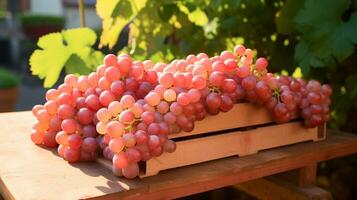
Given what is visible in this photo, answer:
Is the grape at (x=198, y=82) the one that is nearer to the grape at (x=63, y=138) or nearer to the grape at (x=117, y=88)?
the grape at (x=117, y=88)

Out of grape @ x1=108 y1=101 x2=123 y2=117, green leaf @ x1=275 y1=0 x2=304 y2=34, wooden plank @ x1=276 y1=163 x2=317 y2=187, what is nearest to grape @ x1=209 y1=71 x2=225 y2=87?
grape @ x1=108 y1=101 x2=123 y2=117

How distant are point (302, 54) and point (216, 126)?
0.50 metres

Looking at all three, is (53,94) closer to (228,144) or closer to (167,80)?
(167,80)

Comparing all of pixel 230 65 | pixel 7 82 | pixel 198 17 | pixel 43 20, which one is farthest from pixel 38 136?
pixel 43 20

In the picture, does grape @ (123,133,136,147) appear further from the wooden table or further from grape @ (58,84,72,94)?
grape @ (58,84,72,94)

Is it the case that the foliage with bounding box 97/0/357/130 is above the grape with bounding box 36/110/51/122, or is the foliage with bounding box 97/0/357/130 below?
above

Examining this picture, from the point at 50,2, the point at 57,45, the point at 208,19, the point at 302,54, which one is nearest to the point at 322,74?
the point at 302,54

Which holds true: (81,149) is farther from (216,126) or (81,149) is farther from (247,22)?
(247,22)

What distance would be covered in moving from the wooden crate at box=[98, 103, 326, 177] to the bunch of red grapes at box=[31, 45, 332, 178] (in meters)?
0.03

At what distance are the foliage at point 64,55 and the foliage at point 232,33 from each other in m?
0.09

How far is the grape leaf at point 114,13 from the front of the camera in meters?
1.54

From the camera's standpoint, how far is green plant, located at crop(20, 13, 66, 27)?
12898mm

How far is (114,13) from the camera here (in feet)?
5.04

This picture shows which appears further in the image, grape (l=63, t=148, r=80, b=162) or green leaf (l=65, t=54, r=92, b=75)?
green leaf (l=65, t=54, r=92, b=75)
